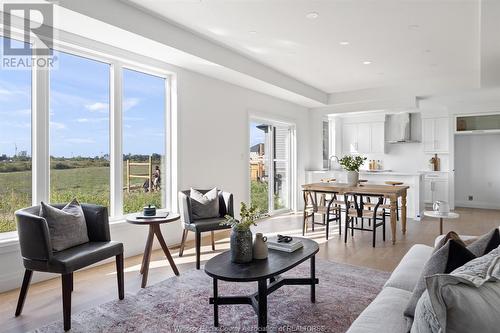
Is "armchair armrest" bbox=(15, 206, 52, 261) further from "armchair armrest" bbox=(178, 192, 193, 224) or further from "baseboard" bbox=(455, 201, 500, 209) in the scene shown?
"baseboard" bbox=(455, 201, 500, 209)

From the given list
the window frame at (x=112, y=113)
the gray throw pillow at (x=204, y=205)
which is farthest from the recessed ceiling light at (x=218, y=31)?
the gray throw pillow at (x=204, y=205)

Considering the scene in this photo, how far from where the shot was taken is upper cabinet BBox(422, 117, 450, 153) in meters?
8.22

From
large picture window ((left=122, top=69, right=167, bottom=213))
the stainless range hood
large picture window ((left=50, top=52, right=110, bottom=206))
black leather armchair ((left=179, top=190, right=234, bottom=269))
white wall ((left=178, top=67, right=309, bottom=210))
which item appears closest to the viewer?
large picture window ((left=50, top=52, right=110, bottom=206))

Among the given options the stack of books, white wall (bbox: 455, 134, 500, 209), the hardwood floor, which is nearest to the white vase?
the hardwood floor

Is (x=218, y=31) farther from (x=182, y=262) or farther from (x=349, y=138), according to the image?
(x=349, y=138)

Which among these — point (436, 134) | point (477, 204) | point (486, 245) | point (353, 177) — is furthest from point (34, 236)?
point (477, 204)

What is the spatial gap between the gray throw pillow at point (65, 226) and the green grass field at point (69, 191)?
80cm

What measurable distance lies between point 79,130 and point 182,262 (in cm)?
201

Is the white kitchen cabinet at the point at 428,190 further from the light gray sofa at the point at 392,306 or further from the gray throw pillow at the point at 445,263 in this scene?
the gray throw pillow at the point at 445,263

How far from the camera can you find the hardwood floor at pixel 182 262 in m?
2.65

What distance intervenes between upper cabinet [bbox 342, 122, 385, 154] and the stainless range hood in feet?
0.94

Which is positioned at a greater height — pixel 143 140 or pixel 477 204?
pixel 143 140

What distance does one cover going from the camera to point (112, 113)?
4109mm

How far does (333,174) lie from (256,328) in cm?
599
